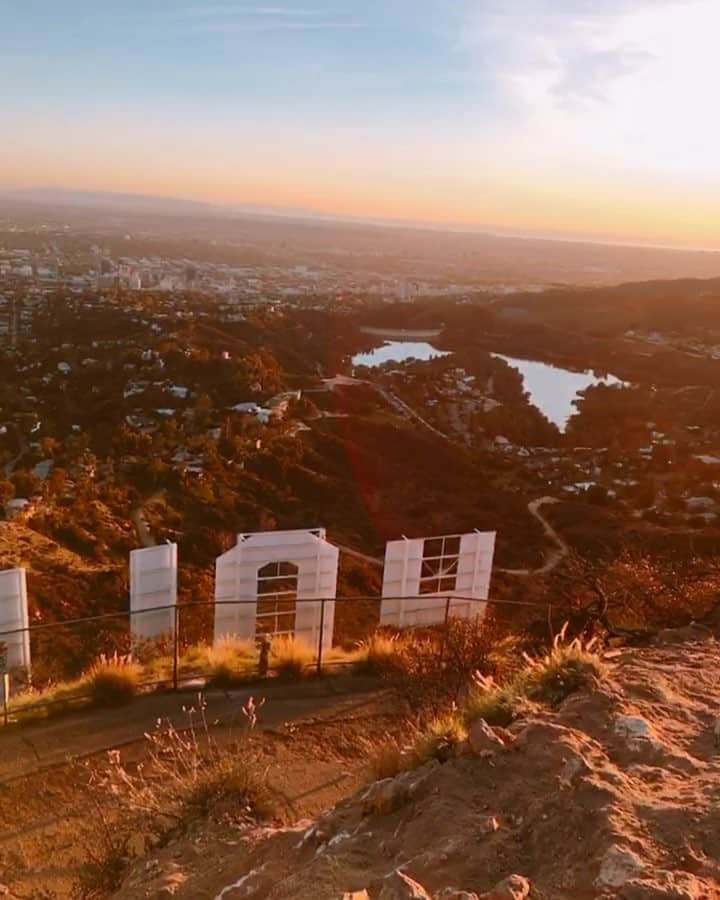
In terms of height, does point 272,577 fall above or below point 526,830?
below

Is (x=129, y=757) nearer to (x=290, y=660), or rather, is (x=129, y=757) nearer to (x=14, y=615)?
(x=290, y=660)

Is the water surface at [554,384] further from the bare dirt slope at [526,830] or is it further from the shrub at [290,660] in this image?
the bare dirt slope at [526,830]

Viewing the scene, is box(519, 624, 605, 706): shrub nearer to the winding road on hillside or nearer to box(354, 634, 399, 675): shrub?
box(354, 634, 399, 675): shrub

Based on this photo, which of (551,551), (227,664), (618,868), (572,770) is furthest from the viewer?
(551,551)

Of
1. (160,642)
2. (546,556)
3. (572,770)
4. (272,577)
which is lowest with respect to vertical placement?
(546,556)

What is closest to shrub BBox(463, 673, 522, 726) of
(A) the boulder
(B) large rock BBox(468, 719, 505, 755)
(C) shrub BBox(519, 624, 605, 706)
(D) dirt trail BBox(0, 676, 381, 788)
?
(C) shrub BBox(519, 624, 605, 706)

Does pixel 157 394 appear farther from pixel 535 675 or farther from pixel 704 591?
pixel 535 675

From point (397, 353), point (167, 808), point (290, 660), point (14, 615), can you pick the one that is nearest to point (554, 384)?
point (397, 353)

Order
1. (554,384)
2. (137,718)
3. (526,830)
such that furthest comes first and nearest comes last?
(554,384), (137,718), (526,830)
